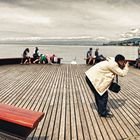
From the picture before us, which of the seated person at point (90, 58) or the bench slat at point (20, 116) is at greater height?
the bench slat at point (20, 116)

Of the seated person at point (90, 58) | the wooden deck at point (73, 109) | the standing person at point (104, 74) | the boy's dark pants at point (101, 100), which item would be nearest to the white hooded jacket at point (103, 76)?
the standing person at point (104, 74)

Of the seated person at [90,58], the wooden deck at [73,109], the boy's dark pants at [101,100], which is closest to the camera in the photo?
the wooden deck at [73,109]

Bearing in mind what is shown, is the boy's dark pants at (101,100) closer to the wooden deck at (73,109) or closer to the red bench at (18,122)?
the wooden deck at (73,109)

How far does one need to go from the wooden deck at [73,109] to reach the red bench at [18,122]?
958mm

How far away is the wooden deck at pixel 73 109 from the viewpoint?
219 inches

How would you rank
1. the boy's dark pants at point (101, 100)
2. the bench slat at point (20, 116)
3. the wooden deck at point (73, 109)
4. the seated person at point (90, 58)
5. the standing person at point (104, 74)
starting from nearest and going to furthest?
the bench slat at point (20, 116), the wooden deck at point (73, 109), the standing person at point (104, 74), the boy's dark pants at point (101, 100), the seated person at point (90, 58)

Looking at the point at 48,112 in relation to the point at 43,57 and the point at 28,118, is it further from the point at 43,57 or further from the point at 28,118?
the point at 43,57

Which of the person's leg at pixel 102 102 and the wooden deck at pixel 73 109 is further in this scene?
the person's leg at pixel 102 102

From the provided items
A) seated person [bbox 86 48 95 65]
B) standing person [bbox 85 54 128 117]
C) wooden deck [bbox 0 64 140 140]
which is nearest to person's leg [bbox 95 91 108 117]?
standing person [bbox 85 54 128 117]

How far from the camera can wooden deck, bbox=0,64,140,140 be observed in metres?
5.55

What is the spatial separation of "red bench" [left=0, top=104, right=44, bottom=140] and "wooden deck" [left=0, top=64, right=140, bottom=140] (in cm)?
96

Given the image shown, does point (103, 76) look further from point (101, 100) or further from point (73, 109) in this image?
point (73, 109)

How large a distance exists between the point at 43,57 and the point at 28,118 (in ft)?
57.2

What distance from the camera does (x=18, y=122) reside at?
4070 mm
